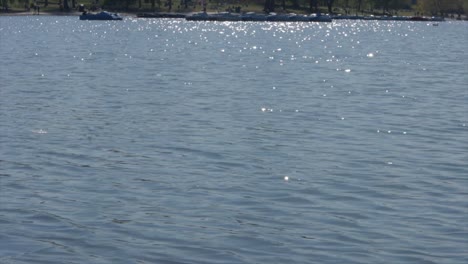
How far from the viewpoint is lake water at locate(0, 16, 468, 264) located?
18.3 m

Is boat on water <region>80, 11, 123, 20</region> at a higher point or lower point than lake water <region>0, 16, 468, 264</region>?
lower

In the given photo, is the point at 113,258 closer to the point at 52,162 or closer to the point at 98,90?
the point at 52,162

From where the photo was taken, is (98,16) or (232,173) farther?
(98,16)

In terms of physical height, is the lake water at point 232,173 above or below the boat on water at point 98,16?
above

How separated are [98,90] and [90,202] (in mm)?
26189

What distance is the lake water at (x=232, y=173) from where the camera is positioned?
18297mm

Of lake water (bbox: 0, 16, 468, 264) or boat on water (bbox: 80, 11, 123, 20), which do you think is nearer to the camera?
lake water (bbox: 0, 16, 468, 264)

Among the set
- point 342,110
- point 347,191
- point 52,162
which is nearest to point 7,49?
point 342,110

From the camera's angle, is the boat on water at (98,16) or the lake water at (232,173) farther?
the boat on water at (98,16)

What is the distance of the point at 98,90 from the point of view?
47219mm

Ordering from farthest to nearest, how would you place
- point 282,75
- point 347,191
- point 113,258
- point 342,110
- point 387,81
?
1. point 282,75
2. point 387,81
3. point 342,110
4. point 347,191
5. point 113,258

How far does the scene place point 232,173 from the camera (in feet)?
81.3

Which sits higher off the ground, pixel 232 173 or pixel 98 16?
pixel 232 173

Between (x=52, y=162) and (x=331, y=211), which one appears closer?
(x=331, y=211)
